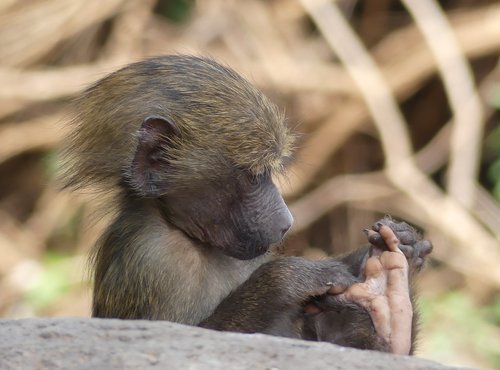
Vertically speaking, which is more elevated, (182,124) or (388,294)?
(182,124)

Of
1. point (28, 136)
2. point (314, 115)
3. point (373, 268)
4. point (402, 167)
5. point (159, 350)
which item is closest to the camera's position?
point (159, 350)

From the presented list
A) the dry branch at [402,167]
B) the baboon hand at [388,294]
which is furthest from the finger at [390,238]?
the dry branch at [402,167]

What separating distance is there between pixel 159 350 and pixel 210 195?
54.5 inches

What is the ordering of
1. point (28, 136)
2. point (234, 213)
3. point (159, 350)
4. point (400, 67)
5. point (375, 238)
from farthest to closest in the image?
point (400, 67)
point (28, 136)
point (234, 213)
point (375, 238)
point (159, 350)

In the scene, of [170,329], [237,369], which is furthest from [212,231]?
[237,369]

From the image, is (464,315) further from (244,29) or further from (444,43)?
(244,29)

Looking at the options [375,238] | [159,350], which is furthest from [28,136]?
[159,350]

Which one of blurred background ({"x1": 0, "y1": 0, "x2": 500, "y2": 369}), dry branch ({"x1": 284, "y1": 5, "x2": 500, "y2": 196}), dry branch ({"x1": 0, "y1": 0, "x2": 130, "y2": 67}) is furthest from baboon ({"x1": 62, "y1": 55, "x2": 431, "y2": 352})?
dry branch ({"x1": 284, "y1": 5, "x2": 500, "y2": 196})

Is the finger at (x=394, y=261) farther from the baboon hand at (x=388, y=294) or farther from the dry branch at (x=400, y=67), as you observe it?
A: the dry branch at (x=400, y=67)

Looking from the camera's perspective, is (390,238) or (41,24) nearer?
(390,238)

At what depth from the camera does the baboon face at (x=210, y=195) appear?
4848 mm

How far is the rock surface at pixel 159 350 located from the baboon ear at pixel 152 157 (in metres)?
1.09

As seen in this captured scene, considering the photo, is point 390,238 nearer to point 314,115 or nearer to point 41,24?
point 314,115

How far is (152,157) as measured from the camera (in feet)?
16.2
